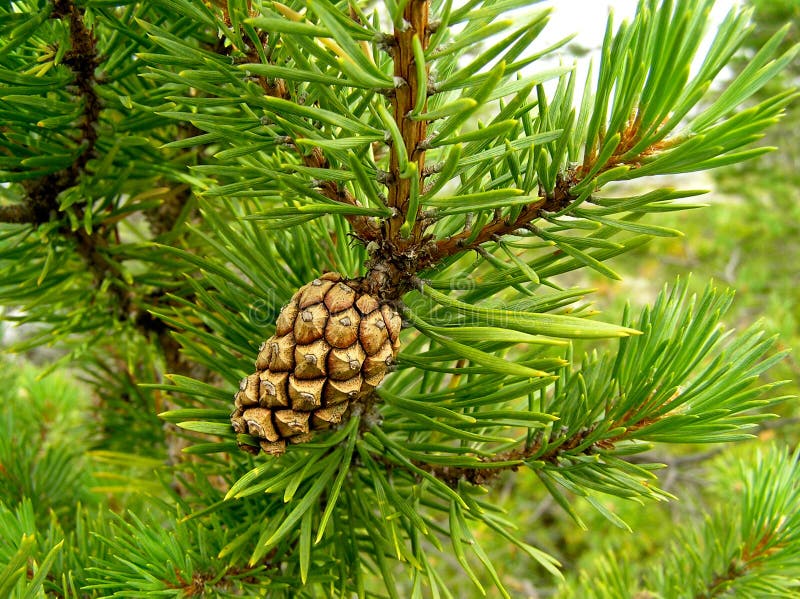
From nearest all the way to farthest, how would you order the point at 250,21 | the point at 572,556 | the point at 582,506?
the point at 250,21 → the point at 582,506 → the point at 572,556

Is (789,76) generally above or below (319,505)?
above

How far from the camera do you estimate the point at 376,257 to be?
41 cm

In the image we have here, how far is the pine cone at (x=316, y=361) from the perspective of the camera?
0.38 m

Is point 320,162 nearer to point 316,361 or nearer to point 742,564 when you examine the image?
point 316,361

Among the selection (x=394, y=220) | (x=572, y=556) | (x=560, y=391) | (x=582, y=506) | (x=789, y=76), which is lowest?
(x=572, y=556)

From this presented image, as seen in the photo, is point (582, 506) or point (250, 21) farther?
point (582, 506)

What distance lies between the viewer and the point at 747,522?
0.60 meters

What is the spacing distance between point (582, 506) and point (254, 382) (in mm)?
1332

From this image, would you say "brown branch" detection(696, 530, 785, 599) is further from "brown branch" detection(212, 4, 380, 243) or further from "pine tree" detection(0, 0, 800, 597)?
"brown branch" detection(212, 4, 380, 243)

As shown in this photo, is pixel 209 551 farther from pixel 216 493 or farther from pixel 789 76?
pixel 789 76

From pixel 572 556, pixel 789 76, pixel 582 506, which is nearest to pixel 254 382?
pixel 582 506

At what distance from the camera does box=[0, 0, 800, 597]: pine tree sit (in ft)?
1.04

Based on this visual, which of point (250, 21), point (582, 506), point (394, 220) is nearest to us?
point (250, 21)

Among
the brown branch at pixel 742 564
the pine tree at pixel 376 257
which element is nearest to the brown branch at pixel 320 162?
the pine tree at pixel 376 257
